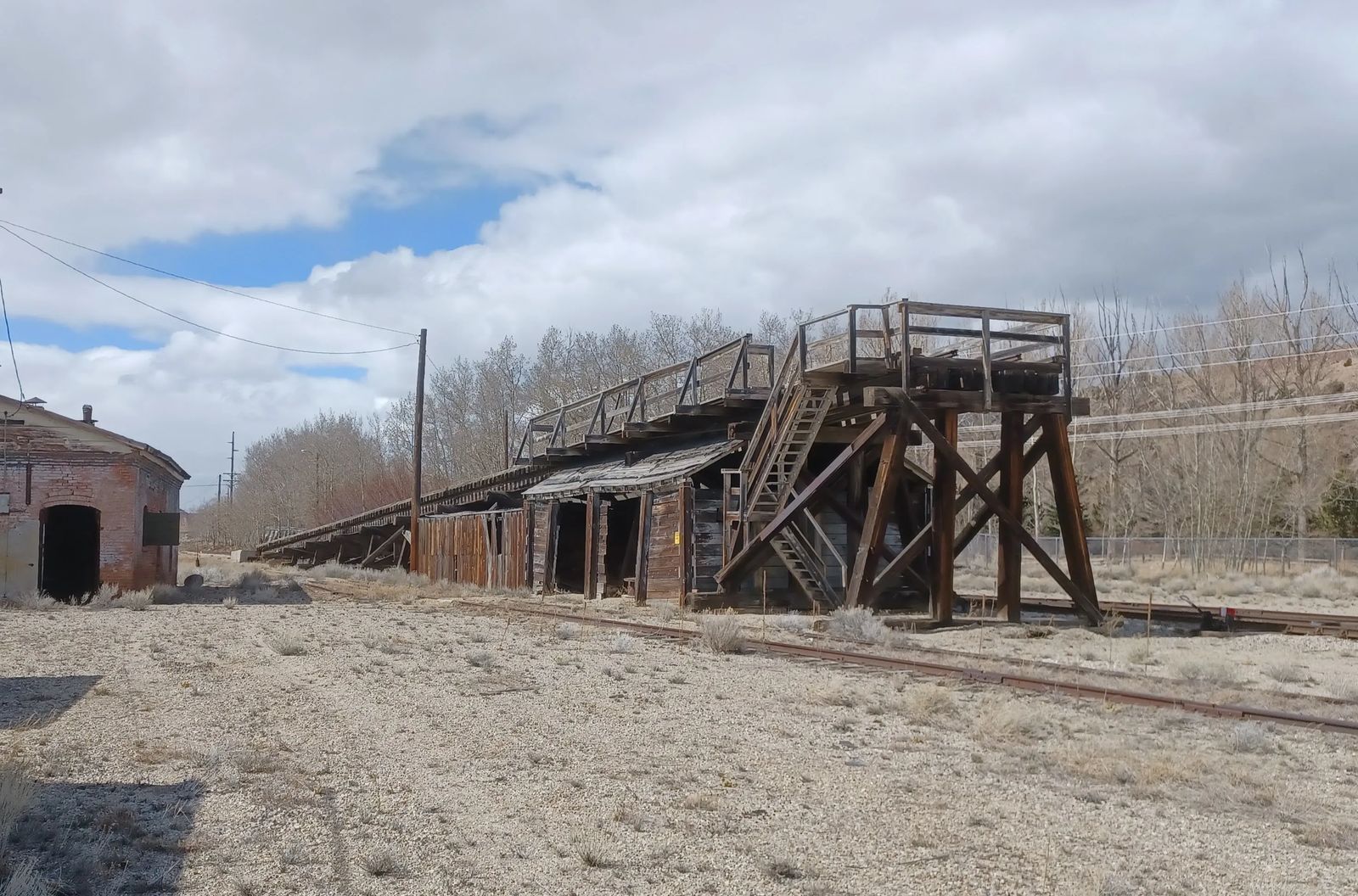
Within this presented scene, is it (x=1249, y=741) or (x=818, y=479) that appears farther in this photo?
(x=818, y=479)

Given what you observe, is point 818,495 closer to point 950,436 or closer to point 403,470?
point 950,436

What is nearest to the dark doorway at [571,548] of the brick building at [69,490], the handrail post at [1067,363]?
the brick building at [69,490]

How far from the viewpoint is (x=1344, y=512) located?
49406 mm

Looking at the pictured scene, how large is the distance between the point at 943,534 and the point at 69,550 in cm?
2490

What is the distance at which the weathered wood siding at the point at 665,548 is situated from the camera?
23281 mm

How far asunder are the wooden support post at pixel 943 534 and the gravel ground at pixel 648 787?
587cm

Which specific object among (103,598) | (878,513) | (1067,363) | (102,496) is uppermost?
(1067,363)

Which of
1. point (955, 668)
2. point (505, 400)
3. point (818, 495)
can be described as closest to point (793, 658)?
point (955, 668)

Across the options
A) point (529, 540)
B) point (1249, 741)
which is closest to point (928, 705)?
point (1249, 741)

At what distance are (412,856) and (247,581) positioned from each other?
94.0 feet

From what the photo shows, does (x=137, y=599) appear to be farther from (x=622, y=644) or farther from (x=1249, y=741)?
(x=1249, y=741)

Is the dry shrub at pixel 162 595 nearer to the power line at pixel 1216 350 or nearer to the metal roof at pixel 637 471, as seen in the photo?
the metal roof at pixel 637 471

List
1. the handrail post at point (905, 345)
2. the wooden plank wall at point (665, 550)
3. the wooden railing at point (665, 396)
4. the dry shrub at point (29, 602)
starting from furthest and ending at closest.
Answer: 1. the wooden railing at point (665, 396)
2. the wooden plank wall at point (665, 550)
3. the dry shrub at point (29, 602)
4. the handrail post at point (905, 345)

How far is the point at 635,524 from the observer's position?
92.8 ft
